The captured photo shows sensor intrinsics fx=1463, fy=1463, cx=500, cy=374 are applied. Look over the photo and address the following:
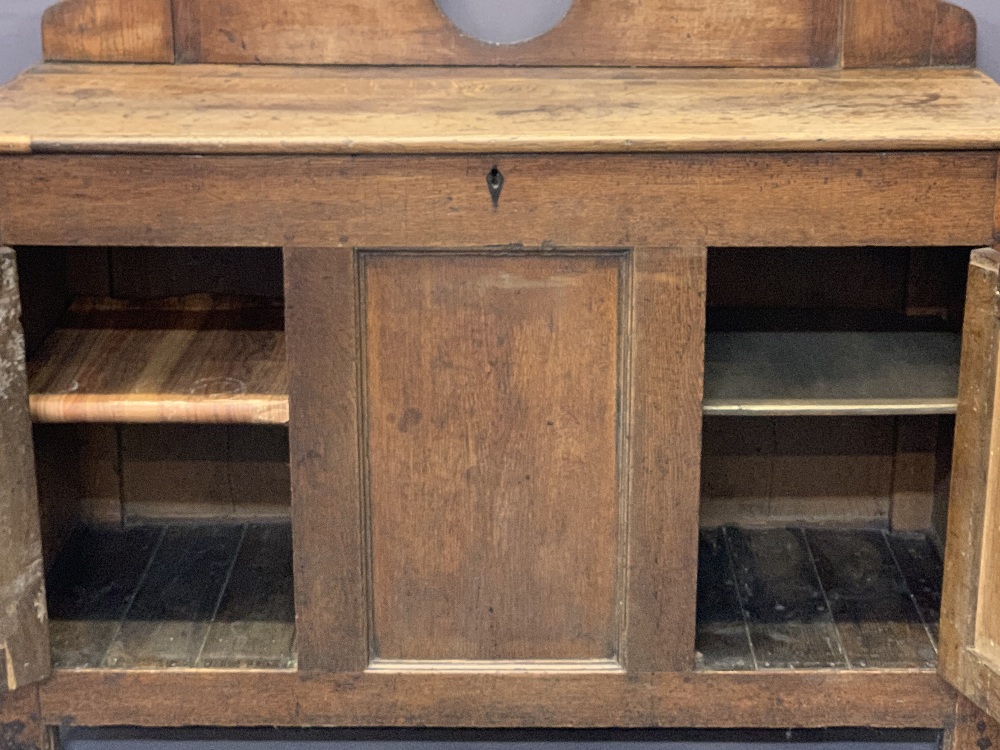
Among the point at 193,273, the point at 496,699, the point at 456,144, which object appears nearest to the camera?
the point at 456,144

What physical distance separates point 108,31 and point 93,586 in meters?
0.85

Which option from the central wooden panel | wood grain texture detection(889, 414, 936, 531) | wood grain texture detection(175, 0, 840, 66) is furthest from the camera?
wood grain texture detection(889, 414, 936, 531)

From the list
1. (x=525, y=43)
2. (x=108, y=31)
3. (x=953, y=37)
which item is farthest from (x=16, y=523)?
(x=953, y=37)

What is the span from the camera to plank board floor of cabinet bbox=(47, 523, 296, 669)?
2.11 meters

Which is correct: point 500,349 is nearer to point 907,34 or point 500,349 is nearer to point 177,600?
point 177,600

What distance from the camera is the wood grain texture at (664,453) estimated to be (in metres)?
1.85

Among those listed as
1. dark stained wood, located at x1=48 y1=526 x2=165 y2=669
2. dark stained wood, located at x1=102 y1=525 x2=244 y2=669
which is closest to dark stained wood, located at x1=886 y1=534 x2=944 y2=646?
dark stained wood, located at x1=102 y1=525 x2=244 y2=669

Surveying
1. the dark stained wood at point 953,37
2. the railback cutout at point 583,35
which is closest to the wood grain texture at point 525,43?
the railback cutout at point 583,35

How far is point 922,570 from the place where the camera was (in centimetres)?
236

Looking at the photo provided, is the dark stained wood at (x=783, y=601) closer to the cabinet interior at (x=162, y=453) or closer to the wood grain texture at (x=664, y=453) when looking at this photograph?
the wood grain texture at (x=664, y=453)

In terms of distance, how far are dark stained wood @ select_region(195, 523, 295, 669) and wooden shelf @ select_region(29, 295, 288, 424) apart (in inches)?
14.6

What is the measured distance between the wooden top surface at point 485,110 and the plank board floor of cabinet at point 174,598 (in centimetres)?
75

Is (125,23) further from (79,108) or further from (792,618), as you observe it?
(792,618)

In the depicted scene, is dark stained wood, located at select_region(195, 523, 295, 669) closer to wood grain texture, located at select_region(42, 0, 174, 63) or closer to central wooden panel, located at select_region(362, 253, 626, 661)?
central wooden panel, located at select_region(362, 253, 626, 661)
